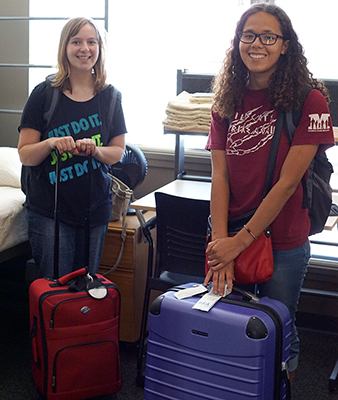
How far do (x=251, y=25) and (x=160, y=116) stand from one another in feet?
5.87

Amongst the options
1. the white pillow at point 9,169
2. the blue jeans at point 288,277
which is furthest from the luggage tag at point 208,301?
the white pillow at point 9,169

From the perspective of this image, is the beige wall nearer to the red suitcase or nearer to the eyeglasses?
the red suitcase

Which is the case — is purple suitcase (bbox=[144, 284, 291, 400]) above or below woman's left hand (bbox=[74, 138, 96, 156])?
below

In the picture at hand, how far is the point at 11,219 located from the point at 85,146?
2.56ft

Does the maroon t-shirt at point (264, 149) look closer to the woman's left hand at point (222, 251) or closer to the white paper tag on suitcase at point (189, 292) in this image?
the woman's left hand at point (222, 251)

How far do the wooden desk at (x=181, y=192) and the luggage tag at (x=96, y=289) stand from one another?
0.42 meters

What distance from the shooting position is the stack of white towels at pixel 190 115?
8.31 feet

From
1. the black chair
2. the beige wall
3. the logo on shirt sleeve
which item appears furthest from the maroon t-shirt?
the beige wall

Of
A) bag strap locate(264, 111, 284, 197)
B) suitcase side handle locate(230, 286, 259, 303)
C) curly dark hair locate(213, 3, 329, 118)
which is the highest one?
curly dark hair locate(213, 3, 329, 118)

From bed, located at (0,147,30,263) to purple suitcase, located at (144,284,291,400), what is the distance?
3.81 feet

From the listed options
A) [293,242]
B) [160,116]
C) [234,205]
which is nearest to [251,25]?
[234,205]

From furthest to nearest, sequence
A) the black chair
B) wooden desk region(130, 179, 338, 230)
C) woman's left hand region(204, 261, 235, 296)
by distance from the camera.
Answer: wooden desk region(130, 179, 338, 230) → the black chair → woman's left hand region(204, 261, 235, 296)

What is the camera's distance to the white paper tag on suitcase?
158cm

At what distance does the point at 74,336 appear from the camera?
79.4 inches
